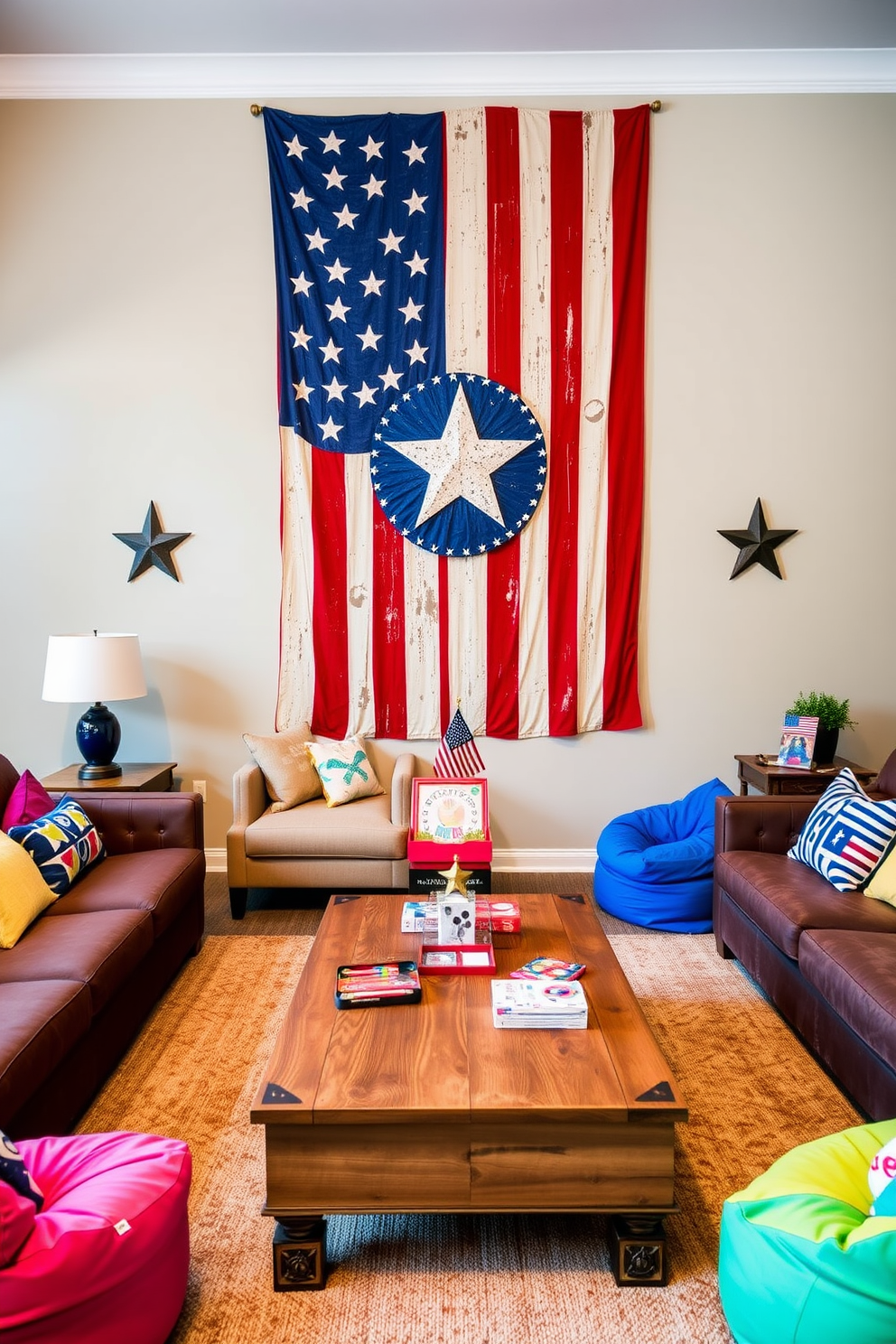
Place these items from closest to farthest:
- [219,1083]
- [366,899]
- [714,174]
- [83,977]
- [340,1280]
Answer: [340,1280], [83,977], [219,1083], [366,899], [714,174]

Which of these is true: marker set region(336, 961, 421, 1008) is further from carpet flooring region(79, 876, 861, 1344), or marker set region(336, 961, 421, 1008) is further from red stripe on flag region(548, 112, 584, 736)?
red stripe on flag region(548, 112, 584, 736)

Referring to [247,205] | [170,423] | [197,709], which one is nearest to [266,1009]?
[197,709]

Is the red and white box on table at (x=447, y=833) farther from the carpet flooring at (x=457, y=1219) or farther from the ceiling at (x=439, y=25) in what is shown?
the ceiling at (x=439, y=25)

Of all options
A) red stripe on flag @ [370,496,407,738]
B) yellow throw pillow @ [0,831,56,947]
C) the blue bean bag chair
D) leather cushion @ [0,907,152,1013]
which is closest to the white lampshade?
yellow throw pillow @ [0,831,56,947]

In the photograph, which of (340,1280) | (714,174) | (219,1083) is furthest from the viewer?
(714,174)

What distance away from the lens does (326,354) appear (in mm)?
4352

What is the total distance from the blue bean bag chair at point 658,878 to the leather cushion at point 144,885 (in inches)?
68.5

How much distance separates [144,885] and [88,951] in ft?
1.72

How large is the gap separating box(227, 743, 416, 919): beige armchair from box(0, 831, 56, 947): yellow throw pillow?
1057 mm

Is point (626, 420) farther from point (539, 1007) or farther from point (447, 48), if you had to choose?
point (539, 1007)

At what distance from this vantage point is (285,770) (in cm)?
417

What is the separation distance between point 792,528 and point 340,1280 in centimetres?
368

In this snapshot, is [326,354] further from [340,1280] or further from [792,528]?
[340,1280]

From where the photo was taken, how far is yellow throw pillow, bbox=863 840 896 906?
2912mm
